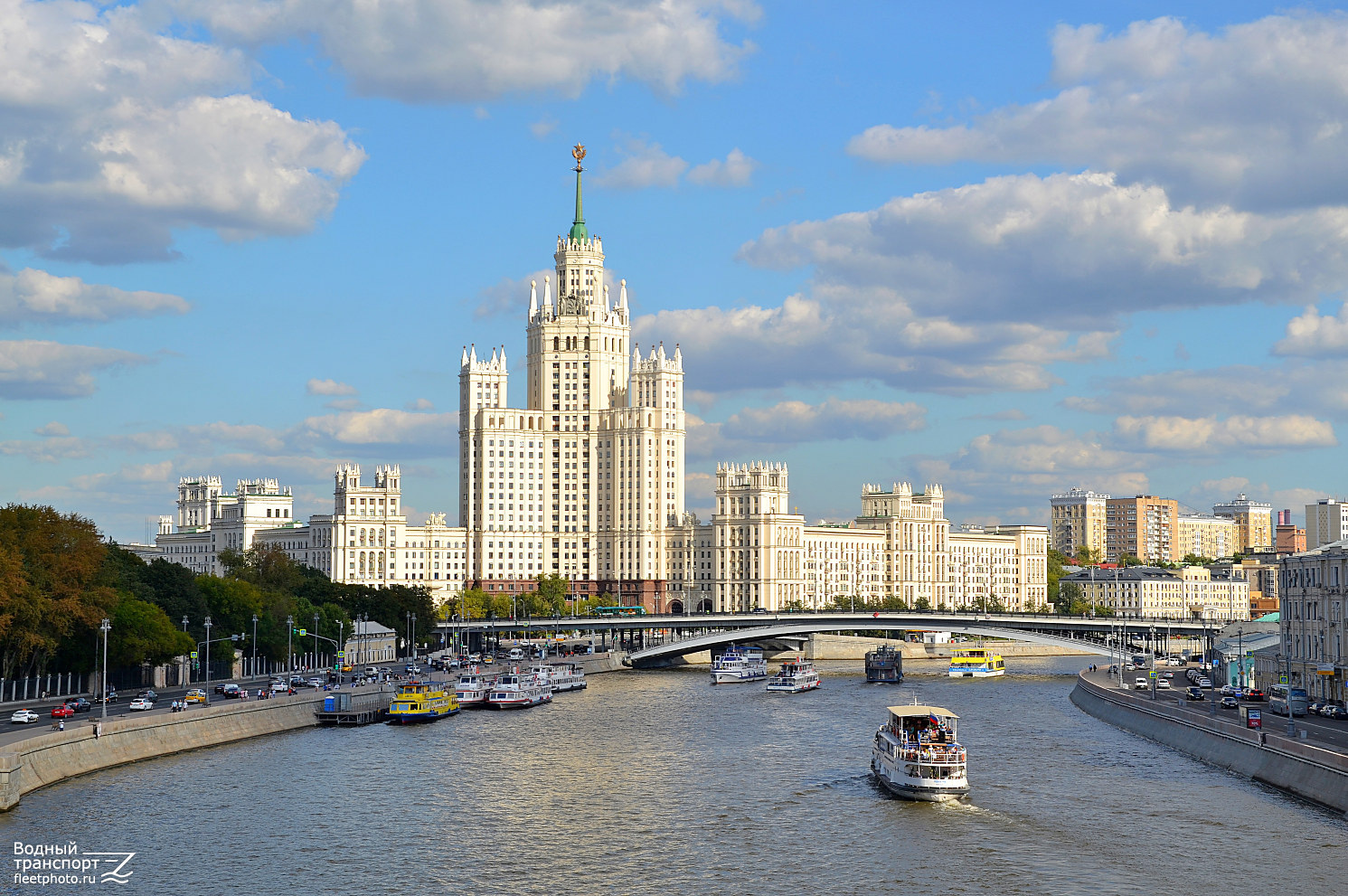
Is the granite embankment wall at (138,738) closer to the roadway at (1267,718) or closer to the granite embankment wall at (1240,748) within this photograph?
the granite embankment wall at (1240,748)

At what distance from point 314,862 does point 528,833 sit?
432 inches

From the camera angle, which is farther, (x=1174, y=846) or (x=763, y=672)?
(x=763, y=672)

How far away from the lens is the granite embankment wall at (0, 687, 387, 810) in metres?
81.2

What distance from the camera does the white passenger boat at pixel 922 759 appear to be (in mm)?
85562

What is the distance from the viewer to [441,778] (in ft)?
311

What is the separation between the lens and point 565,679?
556 ft

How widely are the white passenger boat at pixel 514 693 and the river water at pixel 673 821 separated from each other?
92.5ft

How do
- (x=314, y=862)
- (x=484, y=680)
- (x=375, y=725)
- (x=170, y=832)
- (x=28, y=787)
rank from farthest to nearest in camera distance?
(x=484, y=680) → (x=375, y=725) → (x=28, y=787) → (x=170, y=832) → (x=314, y=862)

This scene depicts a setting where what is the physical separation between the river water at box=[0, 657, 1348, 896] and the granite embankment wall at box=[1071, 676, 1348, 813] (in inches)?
50.8

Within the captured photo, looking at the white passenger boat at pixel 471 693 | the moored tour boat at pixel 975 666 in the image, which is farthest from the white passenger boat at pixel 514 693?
the moored tour boat at pixel 975 666

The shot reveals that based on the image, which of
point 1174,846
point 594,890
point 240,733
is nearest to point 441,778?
point 240,733

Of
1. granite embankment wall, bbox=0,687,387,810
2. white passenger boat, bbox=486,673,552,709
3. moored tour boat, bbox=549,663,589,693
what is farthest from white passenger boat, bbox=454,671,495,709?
granite embankment wall, bbox=0,687,387,810

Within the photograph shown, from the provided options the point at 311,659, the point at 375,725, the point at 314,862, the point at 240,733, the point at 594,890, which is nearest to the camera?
the point at 594,890

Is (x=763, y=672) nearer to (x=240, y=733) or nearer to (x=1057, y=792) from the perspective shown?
(x=240, y=733)
